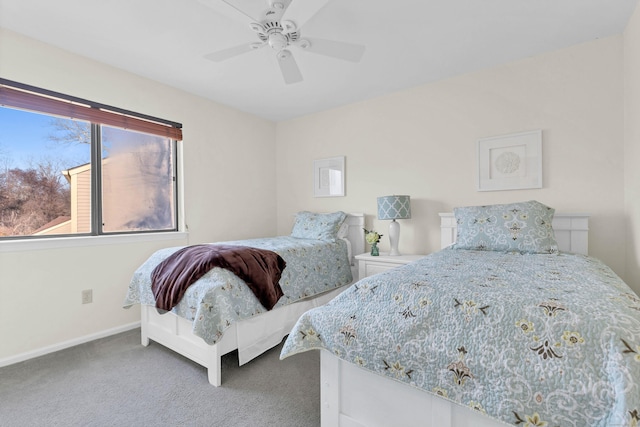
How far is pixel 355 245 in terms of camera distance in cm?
352

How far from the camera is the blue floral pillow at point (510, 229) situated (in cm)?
205

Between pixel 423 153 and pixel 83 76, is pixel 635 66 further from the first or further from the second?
pixel 83 76

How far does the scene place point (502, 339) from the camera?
3.04ft

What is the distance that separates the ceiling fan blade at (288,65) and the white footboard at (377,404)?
180cm

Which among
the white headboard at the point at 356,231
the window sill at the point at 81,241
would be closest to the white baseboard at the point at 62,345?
the window sill at the point at 81,241

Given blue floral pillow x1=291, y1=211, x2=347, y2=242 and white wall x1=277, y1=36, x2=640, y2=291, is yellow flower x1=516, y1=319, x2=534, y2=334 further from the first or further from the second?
blue floral pillow x1=291, y1=211, x2=347, y2=242

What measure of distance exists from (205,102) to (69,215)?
5.83ft

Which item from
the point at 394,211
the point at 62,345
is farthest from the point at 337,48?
the point at 62,345

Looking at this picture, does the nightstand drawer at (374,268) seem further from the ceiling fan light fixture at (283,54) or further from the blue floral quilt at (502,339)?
the ceiling fan light fixture at (283,54)

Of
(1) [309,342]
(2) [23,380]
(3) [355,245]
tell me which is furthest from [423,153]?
(2) [23,380]

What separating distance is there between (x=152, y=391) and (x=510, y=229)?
264 centimetres

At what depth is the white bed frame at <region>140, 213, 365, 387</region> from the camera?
1917 mm

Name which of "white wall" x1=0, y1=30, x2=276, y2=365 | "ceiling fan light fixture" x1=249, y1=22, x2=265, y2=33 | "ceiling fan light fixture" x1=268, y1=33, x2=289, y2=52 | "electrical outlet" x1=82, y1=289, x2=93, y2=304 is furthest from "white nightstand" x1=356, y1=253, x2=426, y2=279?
"electrical outlet" x1=82, y1=289, x2=93, y2=304

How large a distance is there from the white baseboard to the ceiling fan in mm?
2504
